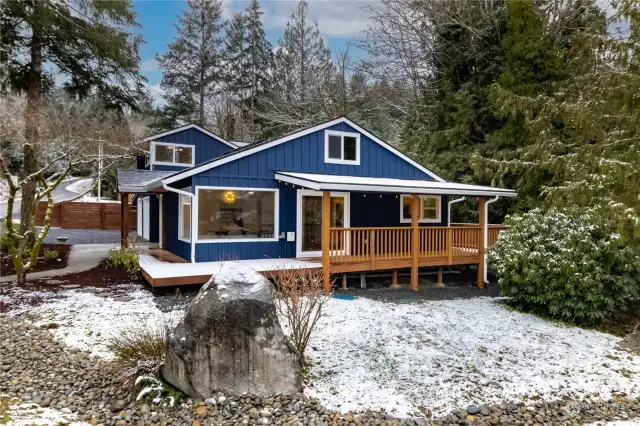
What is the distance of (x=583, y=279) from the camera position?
6977 mm

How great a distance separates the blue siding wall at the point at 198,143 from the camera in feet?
55.0

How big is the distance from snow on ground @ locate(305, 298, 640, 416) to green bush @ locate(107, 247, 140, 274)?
589 centimetres

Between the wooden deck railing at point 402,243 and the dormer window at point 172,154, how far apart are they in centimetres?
950

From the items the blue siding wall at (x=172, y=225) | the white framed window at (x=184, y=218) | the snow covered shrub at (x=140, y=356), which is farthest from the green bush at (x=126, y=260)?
the snow covered shrub at (x=140, y=356)

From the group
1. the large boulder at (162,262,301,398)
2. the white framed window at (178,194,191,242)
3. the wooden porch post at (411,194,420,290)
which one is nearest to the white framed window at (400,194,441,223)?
the wooden porch post at (411,194,420,290)

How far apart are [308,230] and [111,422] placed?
771 centimetres

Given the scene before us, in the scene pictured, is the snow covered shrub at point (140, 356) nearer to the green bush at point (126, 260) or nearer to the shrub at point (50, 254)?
the green bush at point (126, 260)

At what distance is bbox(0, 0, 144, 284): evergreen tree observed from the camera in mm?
10836

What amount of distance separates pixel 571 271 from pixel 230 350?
6.21 metres

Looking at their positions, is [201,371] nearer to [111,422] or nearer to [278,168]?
[111,422]

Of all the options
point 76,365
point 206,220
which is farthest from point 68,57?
point 76,365

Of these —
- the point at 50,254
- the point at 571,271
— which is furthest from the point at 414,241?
the point at 50,254

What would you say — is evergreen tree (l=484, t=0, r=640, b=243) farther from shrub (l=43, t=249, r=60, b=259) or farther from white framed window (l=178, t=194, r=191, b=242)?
shrub (l=43, t=249, r=60, b=259)

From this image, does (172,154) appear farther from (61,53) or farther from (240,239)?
Result: (240,239)
